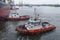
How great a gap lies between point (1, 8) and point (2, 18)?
3.46 meters

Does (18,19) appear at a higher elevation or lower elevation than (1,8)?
lower

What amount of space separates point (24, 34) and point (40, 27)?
468cm

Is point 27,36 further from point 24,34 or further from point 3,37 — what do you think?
point 3,37

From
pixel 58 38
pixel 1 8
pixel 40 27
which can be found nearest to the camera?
pixel 58 38

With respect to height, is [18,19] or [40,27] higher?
[40,27]

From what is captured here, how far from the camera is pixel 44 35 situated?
49000mm

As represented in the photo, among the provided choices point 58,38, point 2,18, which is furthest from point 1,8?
point 58,38

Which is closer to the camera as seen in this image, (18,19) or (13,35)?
(13,35)

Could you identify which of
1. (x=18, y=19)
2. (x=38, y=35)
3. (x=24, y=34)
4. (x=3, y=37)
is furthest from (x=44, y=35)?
(x=18, y=19)

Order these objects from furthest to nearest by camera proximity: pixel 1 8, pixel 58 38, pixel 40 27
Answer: pixel 1 8, pixel 40 27, pixel 58 38

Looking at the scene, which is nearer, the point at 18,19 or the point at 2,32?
the point at 2,32

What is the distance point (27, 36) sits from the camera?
154 ft

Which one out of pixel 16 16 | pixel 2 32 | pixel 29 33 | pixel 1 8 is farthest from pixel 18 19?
pixel 29 33

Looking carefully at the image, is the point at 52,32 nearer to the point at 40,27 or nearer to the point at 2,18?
the point at 40,27
